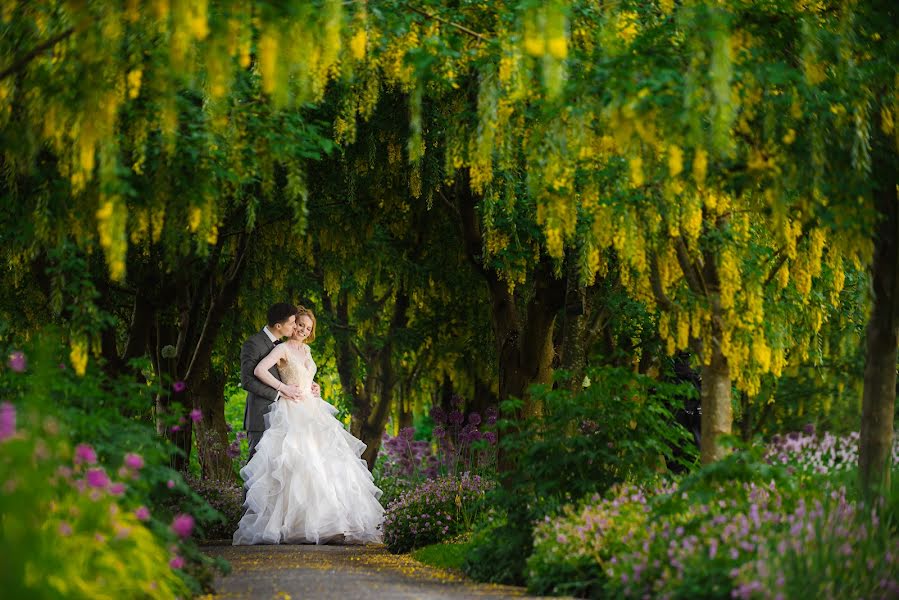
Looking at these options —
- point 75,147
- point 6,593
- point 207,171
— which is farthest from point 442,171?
point 6,593

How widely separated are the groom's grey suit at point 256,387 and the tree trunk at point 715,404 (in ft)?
13.5

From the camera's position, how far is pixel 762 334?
8531 millimetres

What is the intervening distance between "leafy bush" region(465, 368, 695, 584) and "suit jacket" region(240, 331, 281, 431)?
336 centimetres

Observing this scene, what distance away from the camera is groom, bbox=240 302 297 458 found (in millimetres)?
10734

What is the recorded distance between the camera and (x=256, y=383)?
10805 millimetres

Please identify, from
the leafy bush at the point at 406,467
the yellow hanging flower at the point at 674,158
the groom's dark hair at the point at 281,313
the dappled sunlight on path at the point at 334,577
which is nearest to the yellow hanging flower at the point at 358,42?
the yellow hanging flower at the point at 674,158

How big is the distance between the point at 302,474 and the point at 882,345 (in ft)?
16.7

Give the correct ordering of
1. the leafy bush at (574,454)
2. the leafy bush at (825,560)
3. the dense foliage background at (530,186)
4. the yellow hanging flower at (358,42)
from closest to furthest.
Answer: the leafy bush at (825,560), the dense foliage background at (530,186), the yellow hanging flower at (358,42), the leafy bush at (574,454)

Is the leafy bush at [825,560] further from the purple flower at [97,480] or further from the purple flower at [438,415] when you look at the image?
the purple flower at [438,415]

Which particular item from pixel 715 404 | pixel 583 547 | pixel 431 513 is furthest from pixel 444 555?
pixel 583 547

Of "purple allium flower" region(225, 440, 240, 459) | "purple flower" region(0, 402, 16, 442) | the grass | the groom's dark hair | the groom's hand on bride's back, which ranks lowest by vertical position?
the grass

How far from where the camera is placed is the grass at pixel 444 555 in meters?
8.61

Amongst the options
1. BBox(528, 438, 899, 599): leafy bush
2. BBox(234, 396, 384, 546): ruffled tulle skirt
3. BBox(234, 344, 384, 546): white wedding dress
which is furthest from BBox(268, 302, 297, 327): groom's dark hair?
BBox(528, 438, 899, 599): leafy bush

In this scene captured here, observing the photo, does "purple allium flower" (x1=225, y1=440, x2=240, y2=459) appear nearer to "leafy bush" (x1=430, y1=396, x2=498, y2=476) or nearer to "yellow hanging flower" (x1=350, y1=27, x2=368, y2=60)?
"leafy bush" (x1=430, y1=396, x2=498, y2=476)
